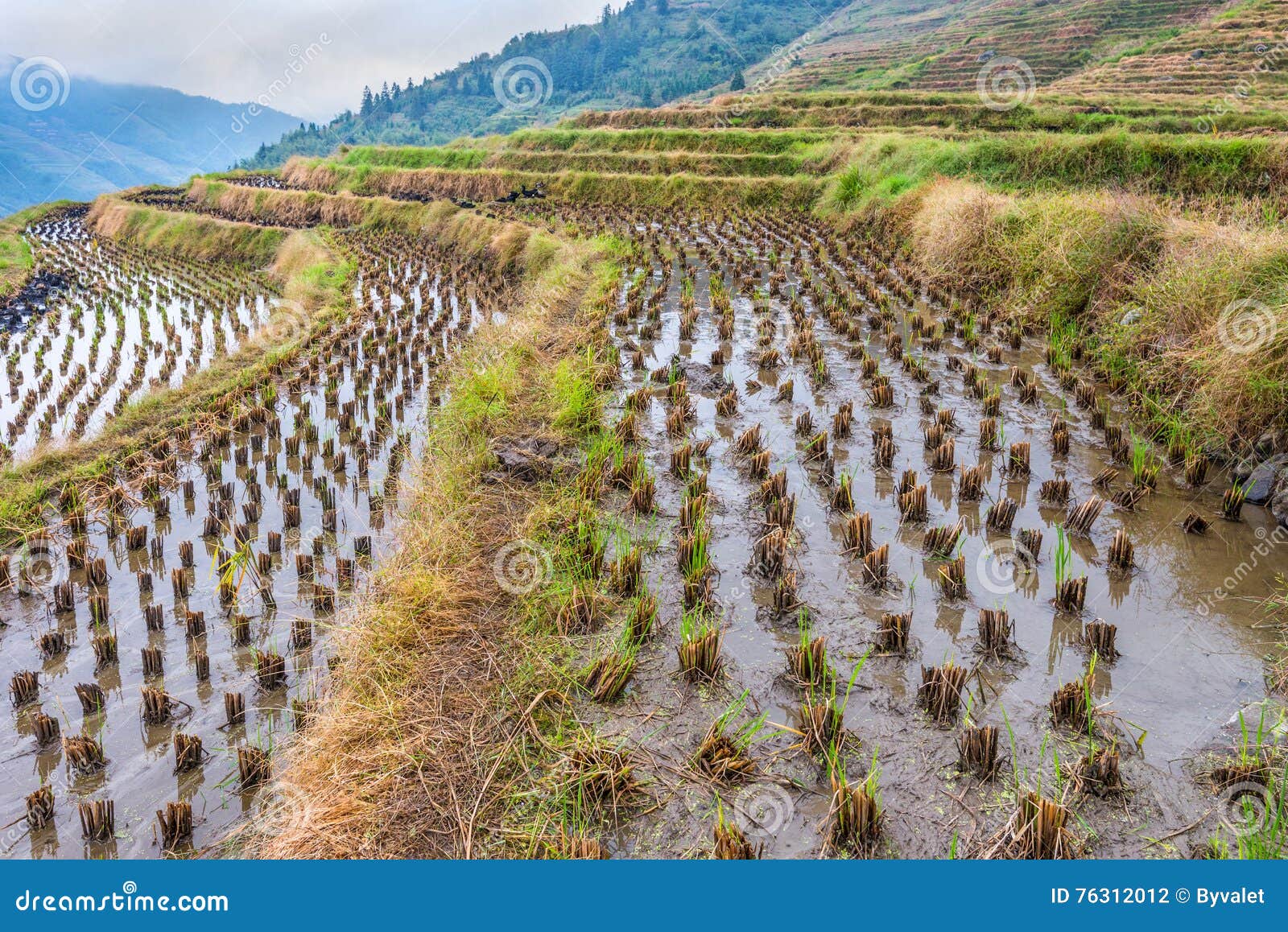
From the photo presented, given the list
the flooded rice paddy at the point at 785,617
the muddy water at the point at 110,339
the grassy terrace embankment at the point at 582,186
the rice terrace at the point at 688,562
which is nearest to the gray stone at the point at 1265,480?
the rice terrace at the point at 688,562

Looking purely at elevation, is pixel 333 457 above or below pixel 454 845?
above

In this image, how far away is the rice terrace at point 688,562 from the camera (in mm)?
3506

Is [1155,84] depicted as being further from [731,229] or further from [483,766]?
[483,766]

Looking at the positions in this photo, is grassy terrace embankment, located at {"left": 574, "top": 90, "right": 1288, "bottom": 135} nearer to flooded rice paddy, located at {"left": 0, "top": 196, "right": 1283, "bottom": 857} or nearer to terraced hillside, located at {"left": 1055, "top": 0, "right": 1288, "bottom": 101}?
terraced hillside, located at {"left": 1055, "top": 0, "right": 1288, "bottom": 101}

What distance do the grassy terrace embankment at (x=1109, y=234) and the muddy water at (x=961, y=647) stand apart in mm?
879

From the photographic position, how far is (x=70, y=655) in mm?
4988

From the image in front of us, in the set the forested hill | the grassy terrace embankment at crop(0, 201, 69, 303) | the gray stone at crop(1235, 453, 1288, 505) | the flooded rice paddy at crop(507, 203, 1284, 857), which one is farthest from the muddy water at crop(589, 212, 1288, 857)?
the forested hill

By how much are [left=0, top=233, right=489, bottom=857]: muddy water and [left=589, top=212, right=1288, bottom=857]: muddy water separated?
2.22m

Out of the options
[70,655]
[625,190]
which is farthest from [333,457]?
[625,190]

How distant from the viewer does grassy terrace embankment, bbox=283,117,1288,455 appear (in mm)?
6793

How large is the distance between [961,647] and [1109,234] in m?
7.90

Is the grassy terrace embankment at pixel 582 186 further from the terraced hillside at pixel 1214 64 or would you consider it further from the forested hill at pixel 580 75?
the forested hill at pixel 580 75

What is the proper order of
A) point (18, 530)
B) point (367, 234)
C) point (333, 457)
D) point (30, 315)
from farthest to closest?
point (367, 234), point (30, 315), point (333, 457), point (18, 530)

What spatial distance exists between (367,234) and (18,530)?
22.1 m
